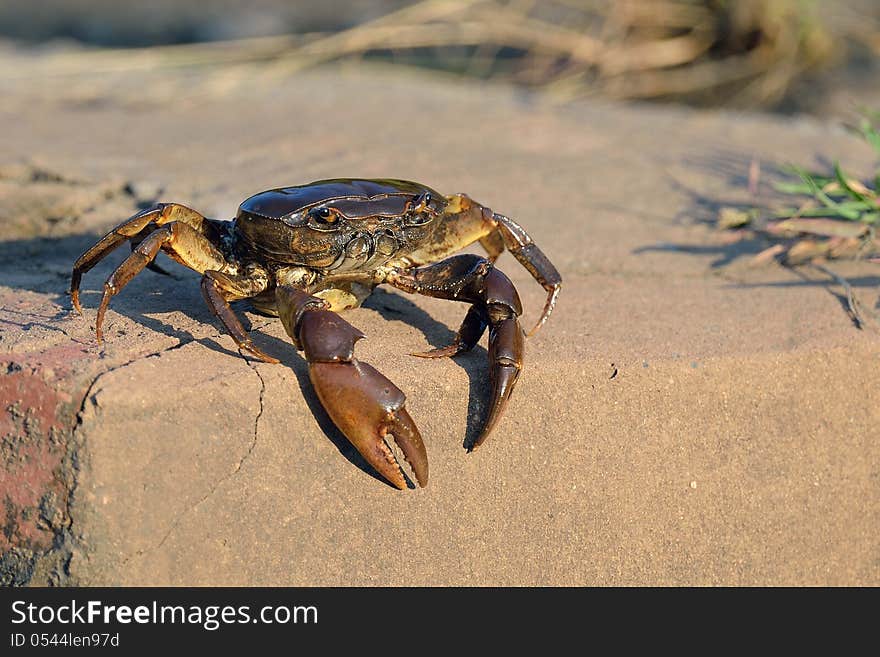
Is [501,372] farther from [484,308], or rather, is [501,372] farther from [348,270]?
[348,270]

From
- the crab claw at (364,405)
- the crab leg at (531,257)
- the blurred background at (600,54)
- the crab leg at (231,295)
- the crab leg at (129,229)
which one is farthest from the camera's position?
the blurred background at (600,54)

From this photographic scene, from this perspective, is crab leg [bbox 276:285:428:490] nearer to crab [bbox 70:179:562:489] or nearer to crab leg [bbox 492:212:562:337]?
crab [bbox 70:179:562:489]

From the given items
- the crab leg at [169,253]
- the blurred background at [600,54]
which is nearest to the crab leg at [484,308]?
the crab leg at [169,253]

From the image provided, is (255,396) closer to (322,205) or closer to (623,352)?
(322,205)

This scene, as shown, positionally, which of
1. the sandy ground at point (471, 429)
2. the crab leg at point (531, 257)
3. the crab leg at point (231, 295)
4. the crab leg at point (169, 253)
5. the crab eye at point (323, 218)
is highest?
the crab eye at point (323, 218)

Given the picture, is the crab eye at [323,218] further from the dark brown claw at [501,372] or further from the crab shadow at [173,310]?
the dark brown claw at [501,372]

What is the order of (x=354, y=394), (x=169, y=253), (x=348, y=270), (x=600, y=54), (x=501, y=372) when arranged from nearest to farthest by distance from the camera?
(x=354, y=394) → (x=501, y=372) → (x=169, y=253) → (x=348, y=270) → (x=600, y=54)

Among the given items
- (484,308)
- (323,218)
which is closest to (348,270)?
(323,218)
